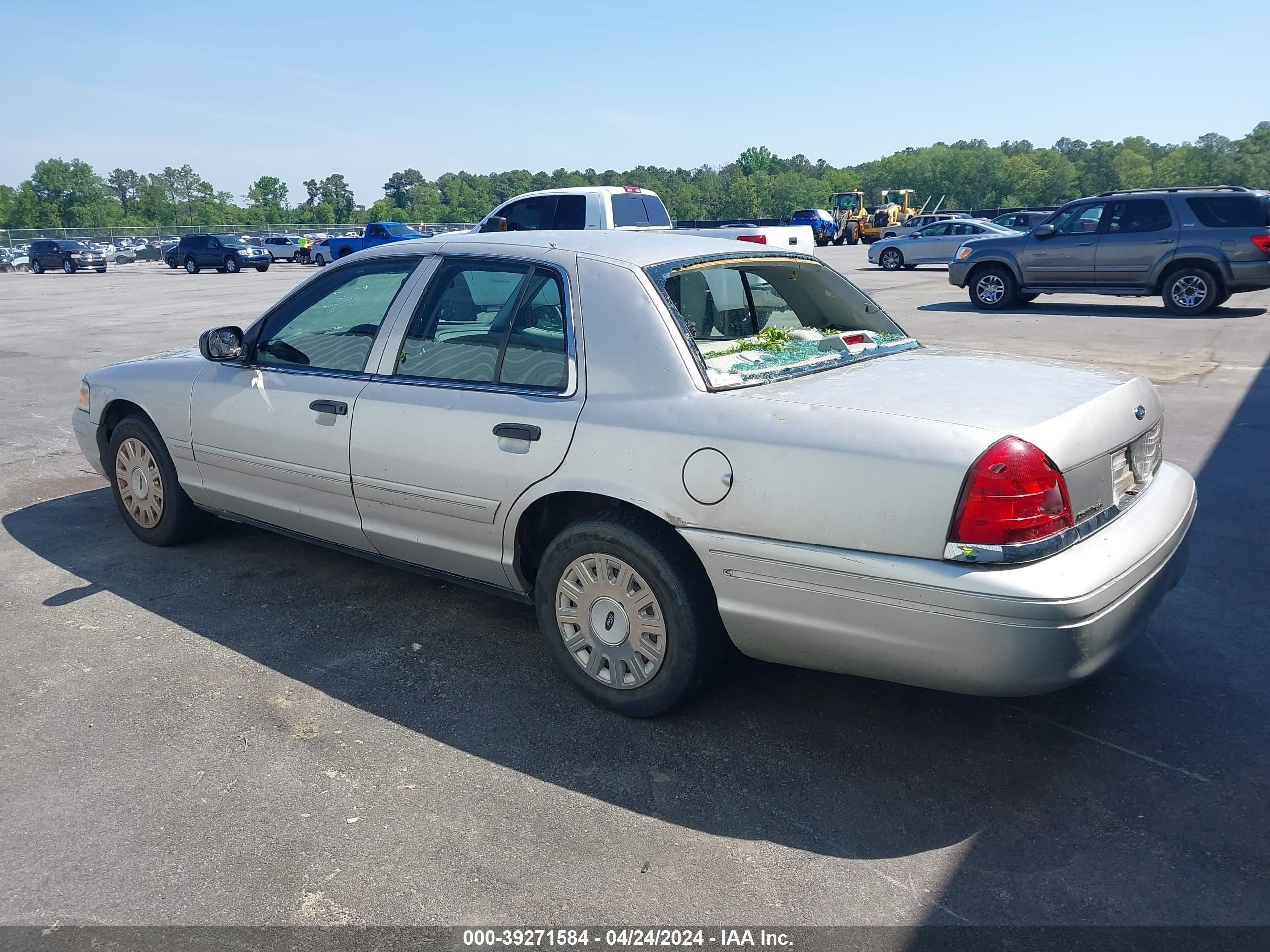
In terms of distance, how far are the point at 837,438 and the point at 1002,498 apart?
498 mm

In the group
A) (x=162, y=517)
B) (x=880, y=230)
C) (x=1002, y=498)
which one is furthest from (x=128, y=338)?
(x=880, y=230)

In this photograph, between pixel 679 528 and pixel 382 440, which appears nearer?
pixel 679 528

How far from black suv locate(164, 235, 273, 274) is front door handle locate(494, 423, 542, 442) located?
38.1m

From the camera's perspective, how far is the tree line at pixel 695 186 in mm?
107938

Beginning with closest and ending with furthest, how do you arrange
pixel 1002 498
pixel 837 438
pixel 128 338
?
1. pixel 1002 498
2. pixel 837 438
3. pixel 128 338

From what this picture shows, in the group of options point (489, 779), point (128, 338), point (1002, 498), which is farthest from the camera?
point (128, 338)

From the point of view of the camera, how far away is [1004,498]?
2809 mm

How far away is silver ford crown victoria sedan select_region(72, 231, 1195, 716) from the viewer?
2.87 meters

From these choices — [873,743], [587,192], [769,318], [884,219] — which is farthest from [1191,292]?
[884,219]

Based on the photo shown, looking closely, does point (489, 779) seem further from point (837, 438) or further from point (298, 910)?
point (837, 438)

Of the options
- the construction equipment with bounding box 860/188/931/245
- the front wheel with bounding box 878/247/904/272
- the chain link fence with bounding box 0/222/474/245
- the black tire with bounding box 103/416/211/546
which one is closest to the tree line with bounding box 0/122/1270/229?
the chain link fence with bounding box 0/222/474/245

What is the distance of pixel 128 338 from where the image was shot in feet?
49.7

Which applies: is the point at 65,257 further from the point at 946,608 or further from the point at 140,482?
the point at 946,608

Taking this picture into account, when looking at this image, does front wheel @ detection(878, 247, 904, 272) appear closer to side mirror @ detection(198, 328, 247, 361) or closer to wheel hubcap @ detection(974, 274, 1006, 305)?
wheel hubcap @ detection(974, 274, 1006, 305)
